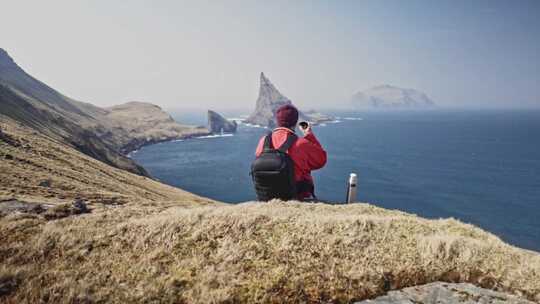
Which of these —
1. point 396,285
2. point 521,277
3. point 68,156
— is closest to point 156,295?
point 396,285

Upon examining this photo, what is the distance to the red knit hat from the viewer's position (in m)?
9.49

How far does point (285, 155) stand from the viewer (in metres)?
9.27

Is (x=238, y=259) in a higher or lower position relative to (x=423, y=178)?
higher

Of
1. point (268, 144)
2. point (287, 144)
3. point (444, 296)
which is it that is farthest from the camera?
point (268, 144)

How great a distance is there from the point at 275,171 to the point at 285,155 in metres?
0.57

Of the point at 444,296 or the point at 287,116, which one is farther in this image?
the point at 287,116

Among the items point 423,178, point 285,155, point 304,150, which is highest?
point 304,150

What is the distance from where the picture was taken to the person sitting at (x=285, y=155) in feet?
30.5

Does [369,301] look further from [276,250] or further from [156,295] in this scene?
[156,295]

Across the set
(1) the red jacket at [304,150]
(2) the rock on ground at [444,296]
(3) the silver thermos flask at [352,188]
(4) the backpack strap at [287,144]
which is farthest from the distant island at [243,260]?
(3) the silver thermos flask at [352,188]

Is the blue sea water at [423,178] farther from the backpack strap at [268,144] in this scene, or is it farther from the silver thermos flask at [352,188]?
the backpack strap at [268,144]

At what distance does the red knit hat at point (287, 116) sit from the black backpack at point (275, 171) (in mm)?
410

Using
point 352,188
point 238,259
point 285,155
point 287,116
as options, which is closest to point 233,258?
point 238,259

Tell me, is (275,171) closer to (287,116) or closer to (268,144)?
(268,144)
